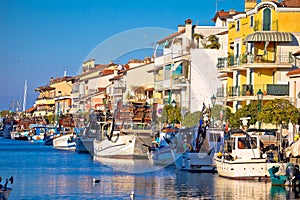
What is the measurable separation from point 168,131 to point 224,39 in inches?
607

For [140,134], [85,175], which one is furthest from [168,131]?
[85,175]

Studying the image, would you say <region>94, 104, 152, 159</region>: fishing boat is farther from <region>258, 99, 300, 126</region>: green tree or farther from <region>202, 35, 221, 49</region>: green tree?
<region>258, 99, 300, 126</region>: green tree

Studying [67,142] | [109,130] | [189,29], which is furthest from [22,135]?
[109,130]

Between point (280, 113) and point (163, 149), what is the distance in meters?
14.2

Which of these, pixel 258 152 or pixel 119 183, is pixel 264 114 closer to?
pixel 258 152

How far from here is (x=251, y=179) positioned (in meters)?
49.3

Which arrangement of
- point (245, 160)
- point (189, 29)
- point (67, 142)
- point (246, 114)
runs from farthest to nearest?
point (67, 142), point (189, 29), point (246, 114), point (245, 160)

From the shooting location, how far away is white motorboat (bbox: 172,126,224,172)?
192 feet

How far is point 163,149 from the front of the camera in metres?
68.4

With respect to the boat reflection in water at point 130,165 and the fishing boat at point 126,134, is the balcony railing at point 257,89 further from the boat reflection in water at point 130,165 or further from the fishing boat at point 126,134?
the fishing boat at point 126,134

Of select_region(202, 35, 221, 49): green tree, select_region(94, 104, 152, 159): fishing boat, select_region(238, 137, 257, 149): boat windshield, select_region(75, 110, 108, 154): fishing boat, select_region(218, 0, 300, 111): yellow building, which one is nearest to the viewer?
select_region(238, 137, 257, 149): boat windshield

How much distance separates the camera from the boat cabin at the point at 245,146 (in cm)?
5016

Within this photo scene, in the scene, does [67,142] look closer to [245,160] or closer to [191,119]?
[191,119]

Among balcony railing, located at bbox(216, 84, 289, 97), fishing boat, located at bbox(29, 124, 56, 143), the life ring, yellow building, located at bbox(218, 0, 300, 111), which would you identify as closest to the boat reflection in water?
the life ring
